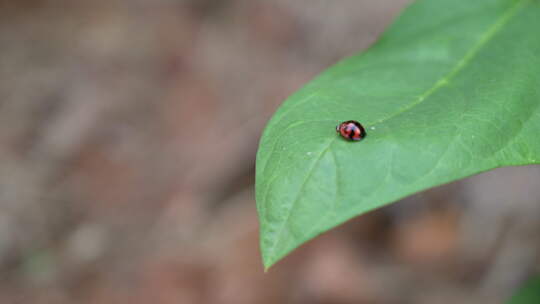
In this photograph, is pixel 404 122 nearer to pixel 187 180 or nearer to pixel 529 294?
pixel 529 294

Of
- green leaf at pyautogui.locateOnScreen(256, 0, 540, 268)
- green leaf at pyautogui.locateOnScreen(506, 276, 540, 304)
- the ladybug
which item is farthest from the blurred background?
the ladybug

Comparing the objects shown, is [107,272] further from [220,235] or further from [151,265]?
[220,235]

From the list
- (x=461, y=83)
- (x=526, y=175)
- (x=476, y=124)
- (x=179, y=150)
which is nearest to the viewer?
(x=476, y=124)

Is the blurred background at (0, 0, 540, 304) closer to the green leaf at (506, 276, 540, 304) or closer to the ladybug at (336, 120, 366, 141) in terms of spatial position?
the green leaf at (506, 276, 540, 304)

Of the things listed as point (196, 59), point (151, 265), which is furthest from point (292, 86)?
point (151, 265)

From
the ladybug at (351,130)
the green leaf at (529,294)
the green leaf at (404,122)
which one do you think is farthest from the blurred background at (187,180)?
the ladybug at (351,130)

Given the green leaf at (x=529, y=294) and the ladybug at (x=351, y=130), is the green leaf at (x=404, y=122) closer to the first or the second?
the ladybug at (x=351, y=130)

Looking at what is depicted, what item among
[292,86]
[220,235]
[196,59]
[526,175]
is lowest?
[526,175]

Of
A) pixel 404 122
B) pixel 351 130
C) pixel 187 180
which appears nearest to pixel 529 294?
pixel 404 122
